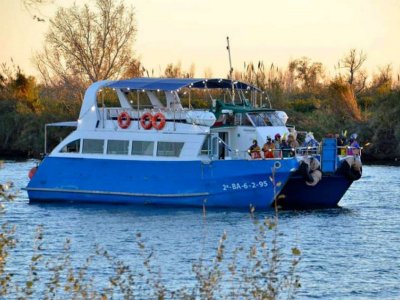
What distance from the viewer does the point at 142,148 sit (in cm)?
3834

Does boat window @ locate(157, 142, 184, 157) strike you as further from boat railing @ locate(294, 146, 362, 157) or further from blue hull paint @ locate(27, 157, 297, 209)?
boat railing @ locate(294, 146, 362, 157)

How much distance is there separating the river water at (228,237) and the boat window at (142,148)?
69.5 inches

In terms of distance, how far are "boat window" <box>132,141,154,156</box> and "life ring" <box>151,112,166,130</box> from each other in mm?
556

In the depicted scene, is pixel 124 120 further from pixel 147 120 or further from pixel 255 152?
pixel 255 152

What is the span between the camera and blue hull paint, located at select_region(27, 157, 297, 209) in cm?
3656

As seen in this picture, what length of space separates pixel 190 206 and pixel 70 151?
15.4 feet

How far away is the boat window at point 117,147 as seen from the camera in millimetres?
38656

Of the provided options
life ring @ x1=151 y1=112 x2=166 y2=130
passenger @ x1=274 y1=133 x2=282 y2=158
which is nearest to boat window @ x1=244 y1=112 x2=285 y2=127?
passenger @ x1=274 y1=133 x2=282 y2=158

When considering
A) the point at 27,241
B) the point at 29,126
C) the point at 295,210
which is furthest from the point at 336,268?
the point at 29,126

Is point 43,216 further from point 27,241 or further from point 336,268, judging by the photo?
point 336,268

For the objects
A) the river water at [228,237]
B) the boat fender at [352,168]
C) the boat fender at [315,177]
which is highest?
the boat fender at [352,168]

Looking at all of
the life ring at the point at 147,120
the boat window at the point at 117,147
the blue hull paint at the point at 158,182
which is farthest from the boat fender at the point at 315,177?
the boat window at the point at 117,147

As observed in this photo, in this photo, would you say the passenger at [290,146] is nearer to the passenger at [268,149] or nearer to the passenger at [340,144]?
the passenger at [268,149]

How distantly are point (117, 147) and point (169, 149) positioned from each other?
191cm
